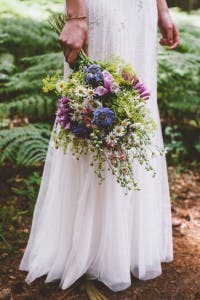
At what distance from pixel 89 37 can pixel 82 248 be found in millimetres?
1111

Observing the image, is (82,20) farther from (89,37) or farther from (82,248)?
(82,248)

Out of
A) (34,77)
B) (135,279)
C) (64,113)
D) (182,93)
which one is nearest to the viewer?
(64,113)

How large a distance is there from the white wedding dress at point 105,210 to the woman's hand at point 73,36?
0.36ft

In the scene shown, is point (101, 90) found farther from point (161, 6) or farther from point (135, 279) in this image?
point (135, 279)

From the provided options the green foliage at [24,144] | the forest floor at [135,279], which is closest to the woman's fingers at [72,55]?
the forest floor at [135,279]

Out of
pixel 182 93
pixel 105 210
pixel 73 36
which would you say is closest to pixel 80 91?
pixel 73 36

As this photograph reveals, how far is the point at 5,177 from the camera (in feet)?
12.9

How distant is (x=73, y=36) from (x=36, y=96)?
191 cm

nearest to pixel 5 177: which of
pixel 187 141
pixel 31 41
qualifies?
pixel 31 41

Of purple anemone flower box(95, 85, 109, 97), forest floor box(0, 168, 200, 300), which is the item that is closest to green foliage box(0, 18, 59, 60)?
forest floor box(0, 168, 200, 300)

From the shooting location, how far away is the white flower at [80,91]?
1866 mm

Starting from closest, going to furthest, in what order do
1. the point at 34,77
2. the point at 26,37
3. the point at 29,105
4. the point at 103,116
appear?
the point at 103,116, the point at 29,105, the point at 34,77, the point at 26,37

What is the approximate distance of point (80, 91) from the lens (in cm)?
187

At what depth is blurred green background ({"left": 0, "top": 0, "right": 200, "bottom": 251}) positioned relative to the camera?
3467 mm
